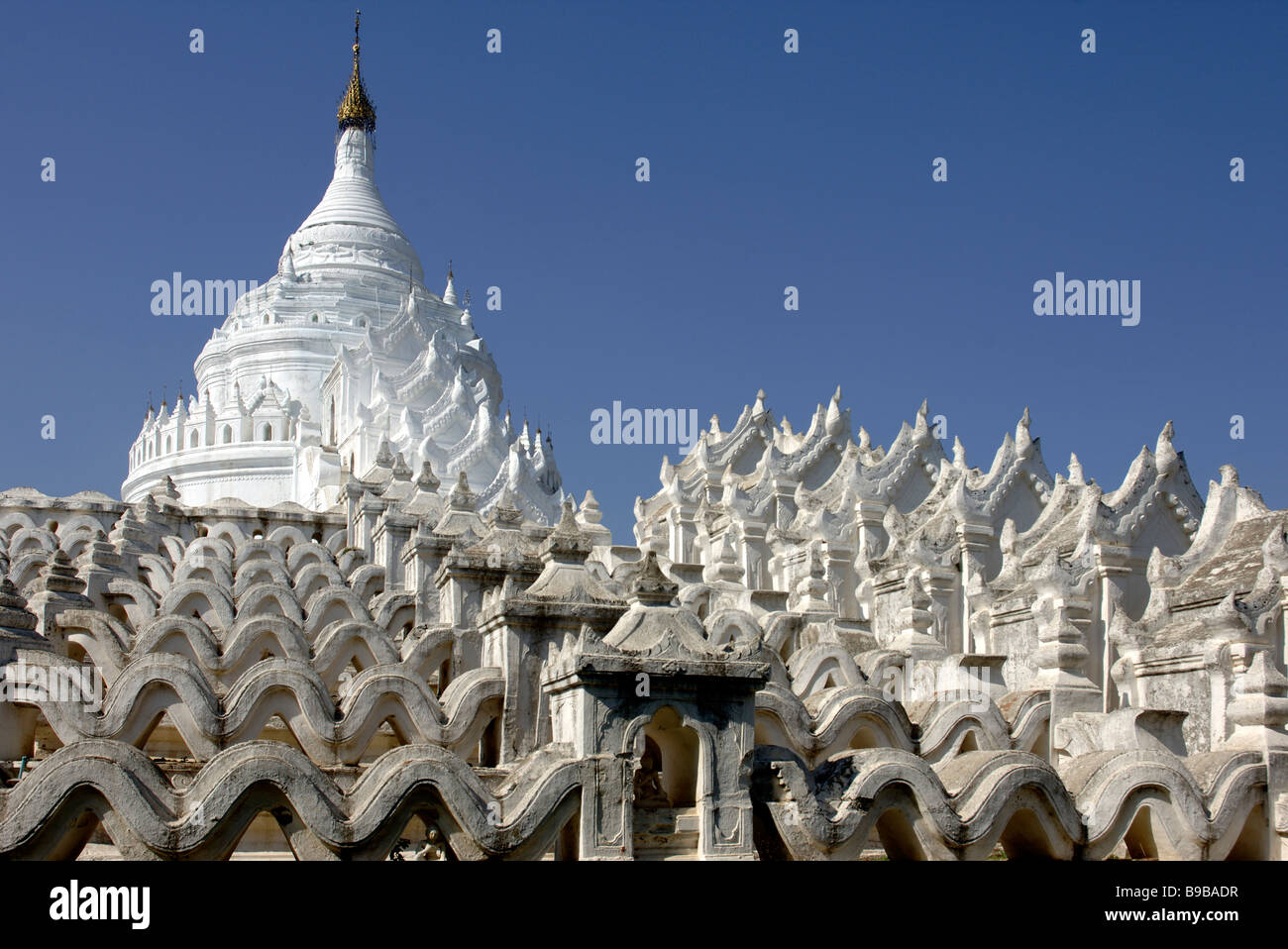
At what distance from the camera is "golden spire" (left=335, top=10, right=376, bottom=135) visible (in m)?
72.7

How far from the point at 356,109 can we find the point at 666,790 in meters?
67.8

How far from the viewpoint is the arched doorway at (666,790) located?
10.4 meters

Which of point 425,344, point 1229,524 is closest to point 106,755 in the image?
point 1229,524

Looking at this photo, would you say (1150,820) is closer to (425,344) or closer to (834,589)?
(834,589)

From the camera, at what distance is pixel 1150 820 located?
37.6 feet

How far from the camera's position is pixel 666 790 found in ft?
36.4

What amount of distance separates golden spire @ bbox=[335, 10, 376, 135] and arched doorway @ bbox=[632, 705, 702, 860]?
66825 millimetres

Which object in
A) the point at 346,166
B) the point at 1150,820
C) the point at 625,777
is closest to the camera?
the point at 625,777

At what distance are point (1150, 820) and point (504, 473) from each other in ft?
118
